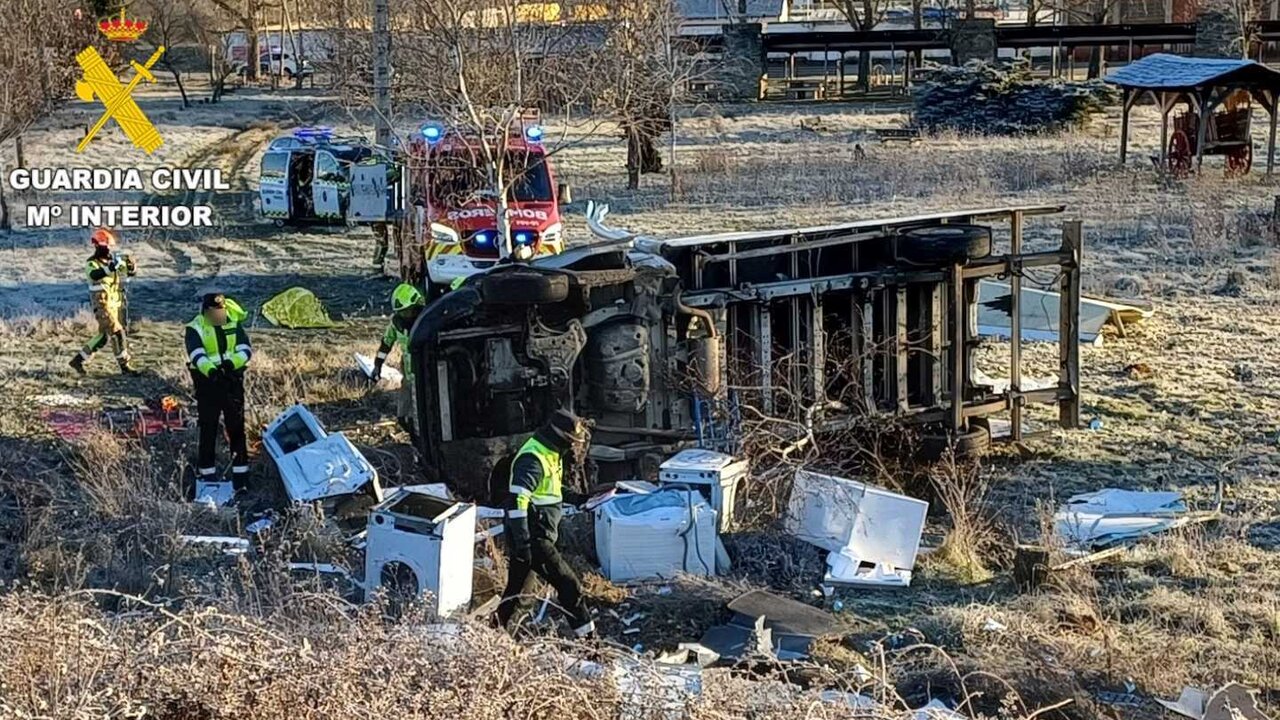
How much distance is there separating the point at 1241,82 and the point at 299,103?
2692 centimetres

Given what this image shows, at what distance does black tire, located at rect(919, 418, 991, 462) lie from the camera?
34.8ft

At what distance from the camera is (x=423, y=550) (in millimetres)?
8109

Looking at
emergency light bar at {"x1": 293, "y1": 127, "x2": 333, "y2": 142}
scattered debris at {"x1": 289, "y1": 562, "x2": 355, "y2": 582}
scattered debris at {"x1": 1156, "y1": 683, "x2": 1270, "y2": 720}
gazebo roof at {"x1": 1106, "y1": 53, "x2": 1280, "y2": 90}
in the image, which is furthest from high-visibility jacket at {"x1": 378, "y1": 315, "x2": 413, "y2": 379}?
gazebo roof at {"x1": 1106, "y1": 53, "x2": 1280, "y2": 90}

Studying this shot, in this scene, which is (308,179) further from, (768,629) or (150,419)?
(768,629)

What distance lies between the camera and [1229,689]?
659 centimetres

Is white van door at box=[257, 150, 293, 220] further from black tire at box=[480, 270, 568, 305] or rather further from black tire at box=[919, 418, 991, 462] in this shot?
black tire at box=[919, 418, 991, 462]

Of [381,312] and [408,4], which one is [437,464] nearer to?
[381,312]

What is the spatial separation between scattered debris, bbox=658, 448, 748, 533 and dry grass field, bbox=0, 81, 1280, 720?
0.82ft

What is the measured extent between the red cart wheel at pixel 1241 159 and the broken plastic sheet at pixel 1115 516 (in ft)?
60.5

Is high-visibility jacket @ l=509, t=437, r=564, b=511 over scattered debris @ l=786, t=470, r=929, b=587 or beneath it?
over

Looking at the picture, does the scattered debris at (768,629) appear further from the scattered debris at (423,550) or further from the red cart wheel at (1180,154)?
the red cart wheel at (1180,154)

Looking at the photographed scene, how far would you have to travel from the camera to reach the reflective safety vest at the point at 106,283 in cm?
1420

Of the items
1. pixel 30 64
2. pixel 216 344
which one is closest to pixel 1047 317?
pixel 216 344

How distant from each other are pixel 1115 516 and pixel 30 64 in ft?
64.1
